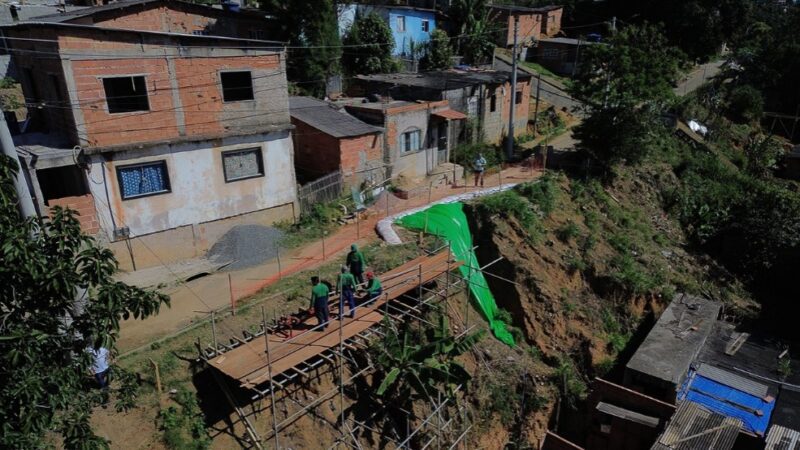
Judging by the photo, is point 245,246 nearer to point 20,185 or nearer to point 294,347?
point 294,347

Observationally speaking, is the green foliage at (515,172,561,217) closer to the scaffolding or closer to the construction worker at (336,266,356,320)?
the scaffolding

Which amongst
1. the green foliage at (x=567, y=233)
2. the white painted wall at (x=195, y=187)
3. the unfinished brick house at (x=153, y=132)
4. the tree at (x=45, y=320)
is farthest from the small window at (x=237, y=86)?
the tree at (x=45, y=320)

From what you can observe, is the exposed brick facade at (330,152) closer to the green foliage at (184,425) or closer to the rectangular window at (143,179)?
the rectangular window at (143,179)

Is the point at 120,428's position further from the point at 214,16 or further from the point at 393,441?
the point at 214,16

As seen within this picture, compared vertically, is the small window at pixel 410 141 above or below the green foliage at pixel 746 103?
above

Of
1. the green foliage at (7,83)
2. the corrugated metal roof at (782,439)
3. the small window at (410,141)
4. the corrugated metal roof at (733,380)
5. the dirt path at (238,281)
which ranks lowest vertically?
the corrugated metal roof at (733,380)

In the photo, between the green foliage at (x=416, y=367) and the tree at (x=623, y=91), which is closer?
the green foliage at (x=416, y=367)

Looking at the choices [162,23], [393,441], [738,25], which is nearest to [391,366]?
[393,441]
